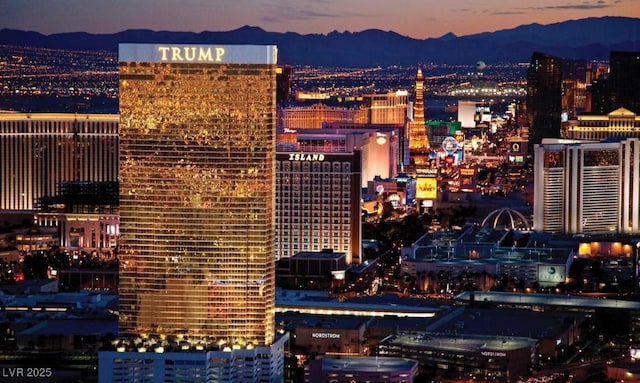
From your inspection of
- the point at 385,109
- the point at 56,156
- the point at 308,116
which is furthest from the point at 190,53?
the point at 385,109

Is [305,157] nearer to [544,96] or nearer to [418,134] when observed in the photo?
[418,134]

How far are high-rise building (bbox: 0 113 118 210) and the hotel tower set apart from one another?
38.9m

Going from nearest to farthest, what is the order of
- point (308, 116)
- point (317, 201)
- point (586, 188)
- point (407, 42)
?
1. point (317, 201)
2. point (586, 188)
3. point (308, 116)
4. point (407, 42)

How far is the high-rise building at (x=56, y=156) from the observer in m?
92.9

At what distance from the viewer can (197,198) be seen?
5388 cm

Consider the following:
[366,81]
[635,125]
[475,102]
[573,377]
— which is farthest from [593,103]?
[573,377]

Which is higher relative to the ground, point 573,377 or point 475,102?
point 475,102

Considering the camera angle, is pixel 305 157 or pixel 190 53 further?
pixel 305 157

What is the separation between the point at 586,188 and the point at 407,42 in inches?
3590

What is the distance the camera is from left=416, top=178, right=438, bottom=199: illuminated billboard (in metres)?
105

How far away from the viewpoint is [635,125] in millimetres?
115875

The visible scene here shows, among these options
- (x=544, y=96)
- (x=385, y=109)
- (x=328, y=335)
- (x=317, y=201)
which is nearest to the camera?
(x=328, y=335)

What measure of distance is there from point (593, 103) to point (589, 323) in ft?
232

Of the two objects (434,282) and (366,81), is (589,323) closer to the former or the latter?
(434,282)
